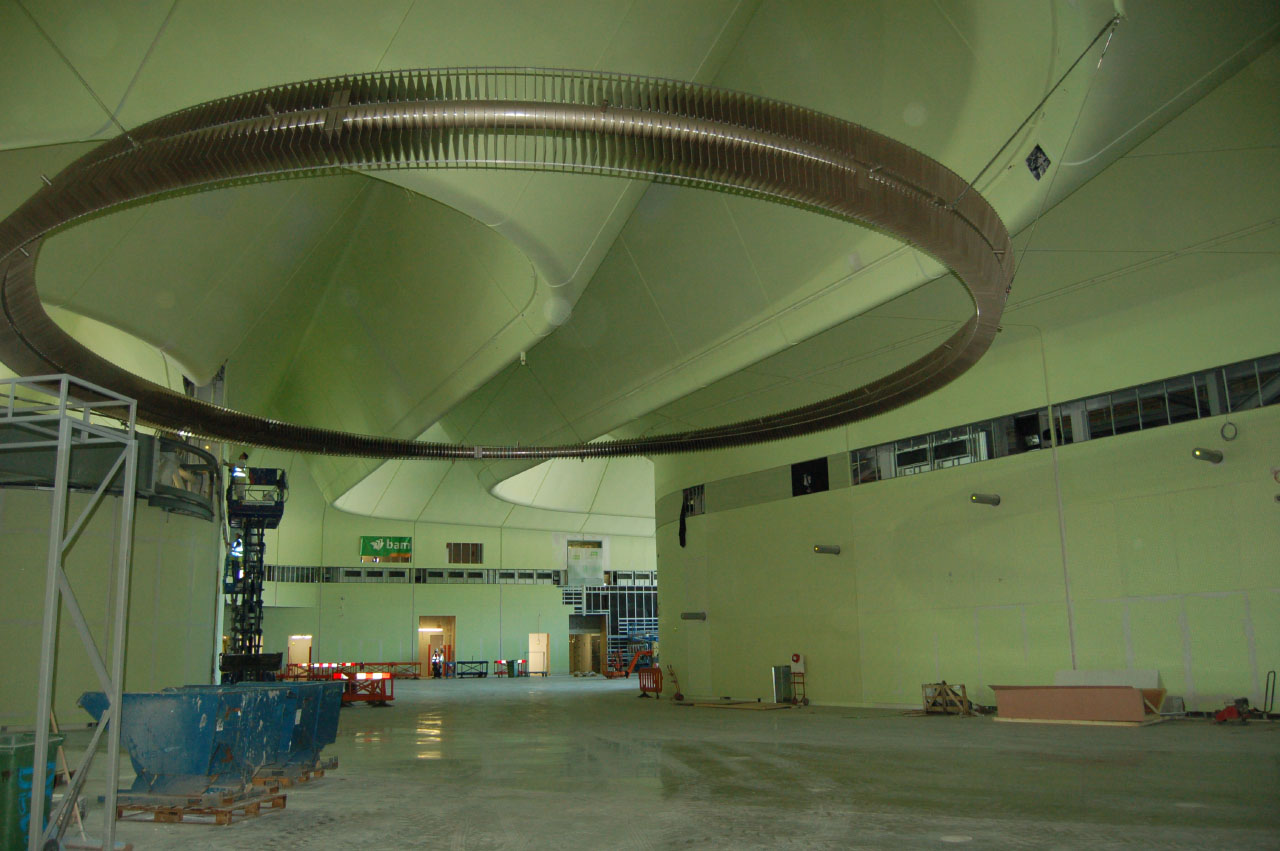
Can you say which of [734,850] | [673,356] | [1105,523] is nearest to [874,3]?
[673,356]

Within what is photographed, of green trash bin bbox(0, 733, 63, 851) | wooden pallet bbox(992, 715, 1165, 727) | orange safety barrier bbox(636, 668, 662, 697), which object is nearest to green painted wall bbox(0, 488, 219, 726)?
orange safety barrier bbox(636, 668, 662, 697)

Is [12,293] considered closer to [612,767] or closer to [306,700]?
[306,700]

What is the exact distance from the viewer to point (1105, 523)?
782 inches

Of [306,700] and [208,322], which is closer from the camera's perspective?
[306,700]

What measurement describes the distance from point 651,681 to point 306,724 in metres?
22.1

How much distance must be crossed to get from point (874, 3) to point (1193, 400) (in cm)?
1096

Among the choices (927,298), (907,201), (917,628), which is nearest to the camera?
(907,201)

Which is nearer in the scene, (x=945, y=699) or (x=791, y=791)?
(x=791, y=791)

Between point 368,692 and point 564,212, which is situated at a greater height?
point 564,212

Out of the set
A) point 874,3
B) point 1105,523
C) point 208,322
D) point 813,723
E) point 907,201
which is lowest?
point 813,723

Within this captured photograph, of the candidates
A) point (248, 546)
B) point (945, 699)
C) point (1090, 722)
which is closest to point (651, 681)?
point (945, 699)

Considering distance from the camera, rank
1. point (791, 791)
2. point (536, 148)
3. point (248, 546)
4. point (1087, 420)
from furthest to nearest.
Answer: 1. point (248, 546)
2. point (1087, 420)
3. point (536, 148)
4. point (791, 791)

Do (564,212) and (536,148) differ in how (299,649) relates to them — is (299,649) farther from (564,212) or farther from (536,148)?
(536,148)

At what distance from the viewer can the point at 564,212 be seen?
1529 cm
